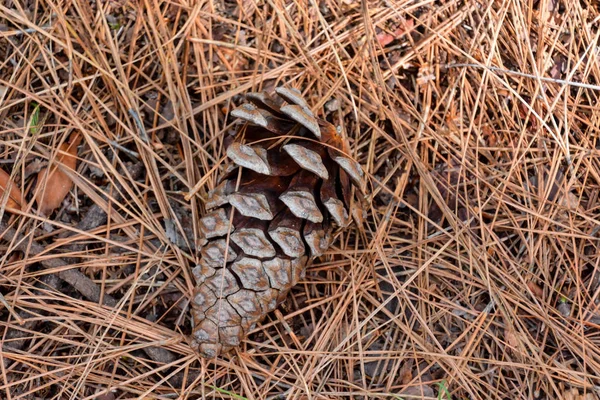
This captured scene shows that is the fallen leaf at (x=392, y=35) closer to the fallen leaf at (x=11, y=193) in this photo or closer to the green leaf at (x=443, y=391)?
the green leaf at (x=443, y=391)

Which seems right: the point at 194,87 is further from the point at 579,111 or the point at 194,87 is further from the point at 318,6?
the point at 579,111

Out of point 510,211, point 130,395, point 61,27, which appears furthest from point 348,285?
point 61,27

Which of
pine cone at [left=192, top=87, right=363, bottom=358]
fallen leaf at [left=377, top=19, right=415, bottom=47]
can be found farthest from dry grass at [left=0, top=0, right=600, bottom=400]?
pine cone at [left=192, top=87, right=363, bottom=358]

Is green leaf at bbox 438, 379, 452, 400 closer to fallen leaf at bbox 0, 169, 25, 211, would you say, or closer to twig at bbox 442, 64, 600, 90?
twig at bbox 442, 64, 600, 90

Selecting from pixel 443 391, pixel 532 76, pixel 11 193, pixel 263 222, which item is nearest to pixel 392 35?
pixel 532 76

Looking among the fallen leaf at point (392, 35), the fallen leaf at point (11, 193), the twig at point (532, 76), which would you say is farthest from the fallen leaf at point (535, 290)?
the fallen leaf at point (11, 193)

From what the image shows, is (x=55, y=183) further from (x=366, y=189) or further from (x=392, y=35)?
(x=392, y=35)
